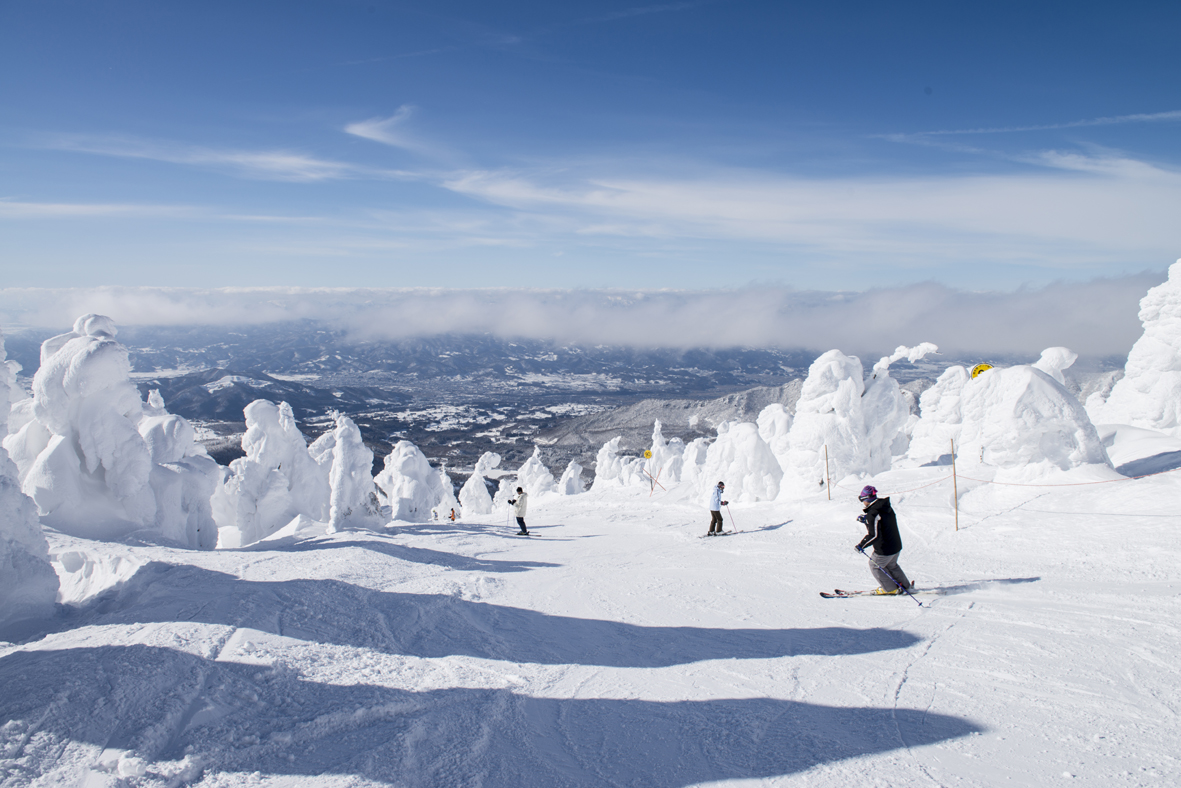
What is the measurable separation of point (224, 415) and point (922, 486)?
164 metres

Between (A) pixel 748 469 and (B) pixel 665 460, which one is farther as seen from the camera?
(B) pixel 665 460

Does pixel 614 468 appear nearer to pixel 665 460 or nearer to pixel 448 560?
pixel 665 460

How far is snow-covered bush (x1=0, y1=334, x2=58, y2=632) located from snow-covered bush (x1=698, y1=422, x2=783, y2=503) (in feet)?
67.0

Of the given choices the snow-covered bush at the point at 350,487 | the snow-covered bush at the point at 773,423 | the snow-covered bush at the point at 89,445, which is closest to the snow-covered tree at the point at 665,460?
the snow-covered bush at the point at 773,423

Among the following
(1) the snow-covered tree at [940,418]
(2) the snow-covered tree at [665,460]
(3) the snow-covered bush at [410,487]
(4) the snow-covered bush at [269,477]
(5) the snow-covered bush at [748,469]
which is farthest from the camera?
(2) the snow-covered tree at [665,460]

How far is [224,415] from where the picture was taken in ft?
479

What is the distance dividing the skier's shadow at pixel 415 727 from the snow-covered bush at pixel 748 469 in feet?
66.3

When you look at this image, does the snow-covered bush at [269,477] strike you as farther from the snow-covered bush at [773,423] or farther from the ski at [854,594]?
the snow-covered bush at [773,423]

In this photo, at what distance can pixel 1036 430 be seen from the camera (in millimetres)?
11977

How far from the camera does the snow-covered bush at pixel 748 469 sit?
24.9 metres

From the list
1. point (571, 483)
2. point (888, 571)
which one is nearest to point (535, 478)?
point (571, 483)

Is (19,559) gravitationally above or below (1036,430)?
below

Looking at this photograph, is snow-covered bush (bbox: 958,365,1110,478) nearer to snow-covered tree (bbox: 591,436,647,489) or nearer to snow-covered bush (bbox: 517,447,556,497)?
snow-covered tree (bbox: 591,436,647,489)

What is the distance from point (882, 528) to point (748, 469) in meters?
18.0
